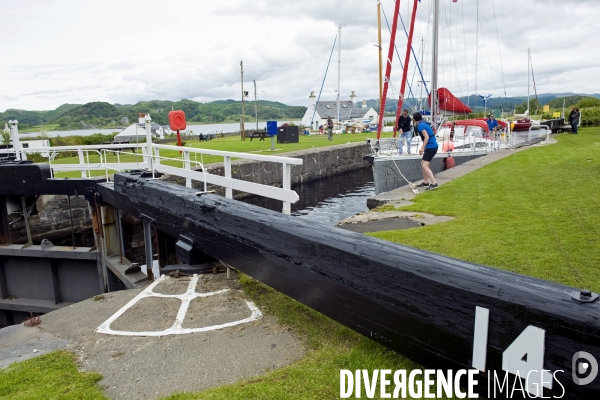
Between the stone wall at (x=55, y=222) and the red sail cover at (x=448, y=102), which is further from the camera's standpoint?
the red sail cover at (x=448, y=102)

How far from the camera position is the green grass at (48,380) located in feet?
11.7

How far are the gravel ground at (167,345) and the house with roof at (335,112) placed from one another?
2687 inches

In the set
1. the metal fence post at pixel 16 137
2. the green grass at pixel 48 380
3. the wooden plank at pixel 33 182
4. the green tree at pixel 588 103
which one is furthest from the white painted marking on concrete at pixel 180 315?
the green tree at pixel 588 103

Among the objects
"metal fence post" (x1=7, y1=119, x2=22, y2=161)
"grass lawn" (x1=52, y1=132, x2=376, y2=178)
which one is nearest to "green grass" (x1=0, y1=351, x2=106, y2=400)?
"grass lawn" (x1=52, y1=132, x2=376, y2=178)

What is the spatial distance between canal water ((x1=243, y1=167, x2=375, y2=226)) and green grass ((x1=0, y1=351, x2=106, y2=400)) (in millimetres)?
12100

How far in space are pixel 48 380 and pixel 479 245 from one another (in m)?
5.58

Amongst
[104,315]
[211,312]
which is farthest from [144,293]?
[211,312]

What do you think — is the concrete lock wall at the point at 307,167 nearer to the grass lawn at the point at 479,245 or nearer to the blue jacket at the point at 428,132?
the blue jacket at the point at 428,132

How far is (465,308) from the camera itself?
2891mm

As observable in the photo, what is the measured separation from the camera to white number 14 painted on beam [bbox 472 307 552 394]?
8.38 feet

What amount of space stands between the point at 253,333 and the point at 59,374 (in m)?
1.77

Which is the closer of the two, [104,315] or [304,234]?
[304,234]

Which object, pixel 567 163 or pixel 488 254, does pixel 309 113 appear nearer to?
pixel 567 163

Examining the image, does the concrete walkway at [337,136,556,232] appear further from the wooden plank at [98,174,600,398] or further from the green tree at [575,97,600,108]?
the green tree at [575,97,600,108]
